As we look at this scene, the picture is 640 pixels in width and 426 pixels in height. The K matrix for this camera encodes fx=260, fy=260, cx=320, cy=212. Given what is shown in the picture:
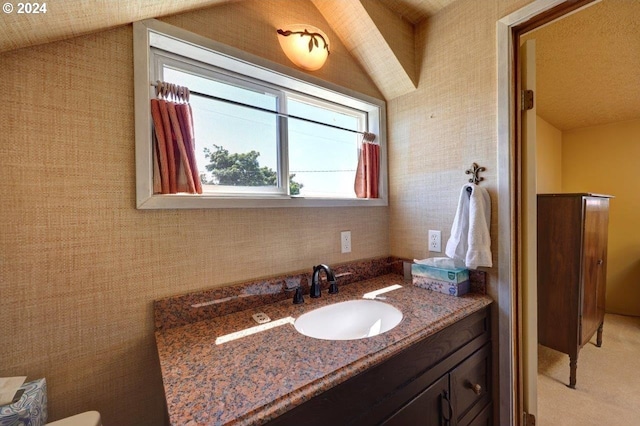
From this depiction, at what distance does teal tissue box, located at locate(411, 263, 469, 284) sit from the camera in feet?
4.06

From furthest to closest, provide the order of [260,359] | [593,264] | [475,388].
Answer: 1. [593,264]
2. [475,388]
3. [260,359]

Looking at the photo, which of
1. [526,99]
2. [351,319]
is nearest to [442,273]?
[351,319]

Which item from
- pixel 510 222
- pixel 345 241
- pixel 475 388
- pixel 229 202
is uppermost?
pixel 229 202

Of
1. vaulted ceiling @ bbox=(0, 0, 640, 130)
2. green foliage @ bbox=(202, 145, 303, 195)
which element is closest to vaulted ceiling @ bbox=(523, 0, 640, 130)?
vaulted ceiling @ bbox=(0, 0, 640, 130)

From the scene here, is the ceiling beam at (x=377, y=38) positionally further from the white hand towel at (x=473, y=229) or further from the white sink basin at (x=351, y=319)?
the white sink basin at (x=351, y=319)

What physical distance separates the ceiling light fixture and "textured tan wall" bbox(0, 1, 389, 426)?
1.17 feet

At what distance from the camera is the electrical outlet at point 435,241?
1447 millimetres

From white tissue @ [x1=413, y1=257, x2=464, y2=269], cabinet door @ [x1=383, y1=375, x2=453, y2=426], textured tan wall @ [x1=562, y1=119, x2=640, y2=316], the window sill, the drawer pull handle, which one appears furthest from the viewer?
textured tan wall @ [x1=562, y1=119, x2=640, y2=316]

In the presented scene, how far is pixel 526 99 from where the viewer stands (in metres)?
1.22

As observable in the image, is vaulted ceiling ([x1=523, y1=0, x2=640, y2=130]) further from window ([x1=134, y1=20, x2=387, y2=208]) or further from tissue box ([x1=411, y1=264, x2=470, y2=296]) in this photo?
tissue box ([x1=411, y1=264, x2=470, y2=296])

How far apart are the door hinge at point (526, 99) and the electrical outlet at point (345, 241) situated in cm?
104

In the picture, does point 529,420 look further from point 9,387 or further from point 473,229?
point 9,387

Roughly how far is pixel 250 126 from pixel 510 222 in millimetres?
1308

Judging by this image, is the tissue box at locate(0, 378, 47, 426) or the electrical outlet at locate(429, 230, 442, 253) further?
the electrical outlet at locate(429, 230, 442, 253)
